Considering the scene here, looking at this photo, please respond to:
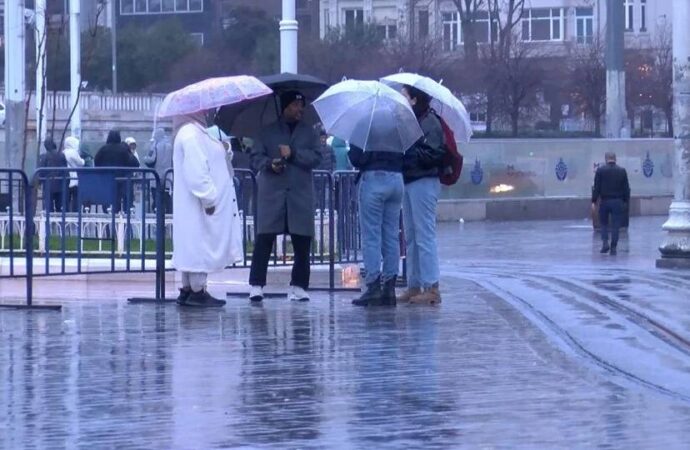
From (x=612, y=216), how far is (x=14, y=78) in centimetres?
975

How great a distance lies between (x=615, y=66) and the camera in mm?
43500

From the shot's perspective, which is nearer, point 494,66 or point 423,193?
point 423,193

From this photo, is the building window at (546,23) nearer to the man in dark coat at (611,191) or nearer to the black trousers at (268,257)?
the man in dark coat at (611,191)

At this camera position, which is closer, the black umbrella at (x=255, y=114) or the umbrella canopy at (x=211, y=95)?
the umbrella canopy at (x=211, y=95)

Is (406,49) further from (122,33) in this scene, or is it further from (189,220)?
(189,220)

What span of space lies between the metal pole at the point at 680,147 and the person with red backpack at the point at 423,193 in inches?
302

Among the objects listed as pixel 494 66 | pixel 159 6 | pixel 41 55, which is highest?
pixel 159 6

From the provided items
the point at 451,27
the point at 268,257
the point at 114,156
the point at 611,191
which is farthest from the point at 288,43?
the point at 451,27

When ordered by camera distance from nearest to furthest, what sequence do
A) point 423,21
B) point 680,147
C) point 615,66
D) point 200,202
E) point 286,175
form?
point 200,202
point 286,175
point 680,147
point 615,66
point 423,21

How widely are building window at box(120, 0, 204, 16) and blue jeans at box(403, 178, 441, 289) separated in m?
56.7

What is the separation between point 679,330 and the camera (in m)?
11.4

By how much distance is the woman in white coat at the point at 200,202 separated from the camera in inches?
491

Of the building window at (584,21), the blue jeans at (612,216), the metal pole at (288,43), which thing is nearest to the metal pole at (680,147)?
the blue jeans at (612,216)

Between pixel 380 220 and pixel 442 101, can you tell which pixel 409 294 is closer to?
pixel 380 220
